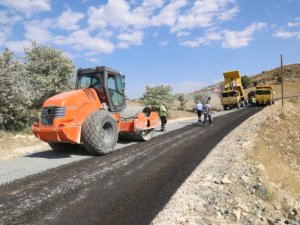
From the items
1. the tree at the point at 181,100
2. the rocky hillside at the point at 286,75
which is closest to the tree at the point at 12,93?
the tree at the point at 181,100

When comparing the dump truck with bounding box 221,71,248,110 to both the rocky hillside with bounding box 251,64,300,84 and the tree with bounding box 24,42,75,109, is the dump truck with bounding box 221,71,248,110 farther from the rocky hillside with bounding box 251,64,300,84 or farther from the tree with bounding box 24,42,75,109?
the rocky hillside with bounding box 251,64,300,84

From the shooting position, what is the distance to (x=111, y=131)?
11281mm

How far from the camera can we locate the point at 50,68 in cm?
2212

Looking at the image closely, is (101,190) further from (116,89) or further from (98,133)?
(116,89)

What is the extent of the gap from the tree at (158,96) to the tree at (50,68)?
1201 cm

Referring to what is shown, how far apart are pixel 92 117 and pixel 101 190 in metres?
3.97

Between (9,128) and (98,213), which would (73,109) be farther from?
(9,128)

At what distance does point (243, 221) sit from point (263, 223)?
37cm

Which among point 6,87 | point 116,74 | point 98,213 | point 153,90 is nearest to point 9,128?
point 6,87

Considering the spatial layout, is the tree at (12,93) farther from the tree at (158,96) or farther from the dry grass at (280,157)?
the tree at (158,96)

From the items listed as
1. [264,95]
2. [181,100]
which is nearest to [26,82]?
[181,100]

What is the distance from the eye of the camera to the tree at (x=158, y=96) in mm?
33500

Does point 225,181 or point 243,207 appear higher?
point 225,181

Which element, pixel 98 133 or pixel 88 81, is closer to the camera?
pixel 98 133
